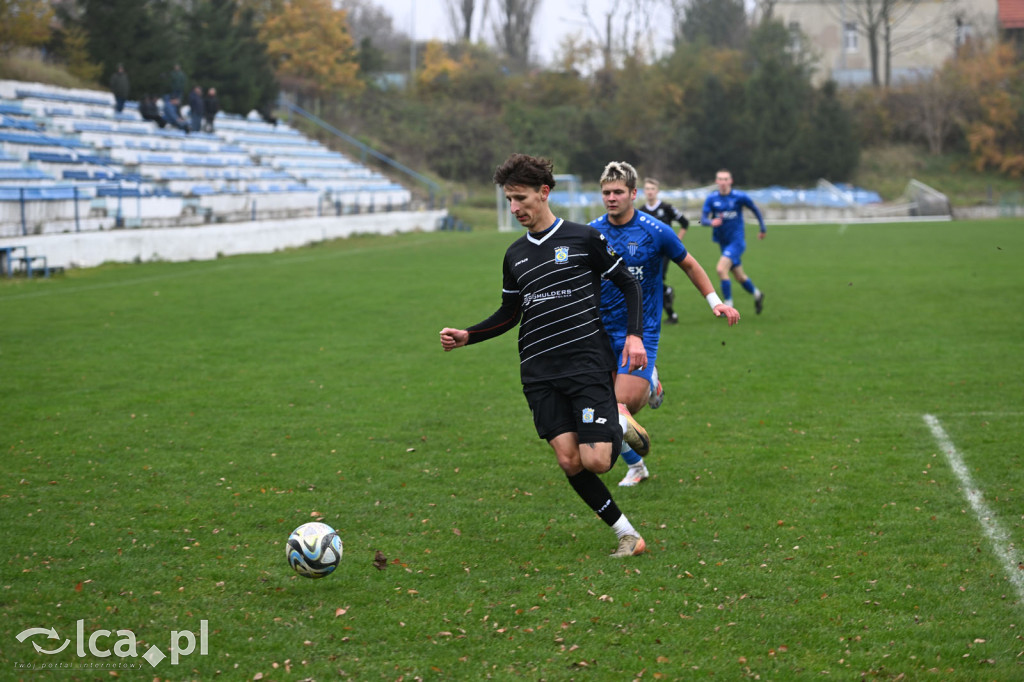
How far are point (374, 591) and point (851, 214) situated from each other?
165ft

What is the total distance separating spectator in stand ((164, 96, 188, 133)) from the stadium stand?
1.77 feet

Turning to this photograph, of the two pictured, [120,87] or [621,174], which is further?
[120,87]

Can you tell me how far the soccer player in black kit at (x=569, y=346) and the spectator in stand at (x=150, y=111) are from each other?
3047 centimetres

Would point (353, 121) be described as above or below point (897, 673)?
above

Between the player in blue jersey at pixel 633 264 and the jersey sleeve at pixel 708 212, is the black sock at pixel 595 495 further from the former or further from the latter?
the jersey sleeve at pixel 708 212

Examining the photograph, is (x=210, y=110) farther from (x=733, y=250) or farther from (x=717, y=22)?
(x=717, y=22)

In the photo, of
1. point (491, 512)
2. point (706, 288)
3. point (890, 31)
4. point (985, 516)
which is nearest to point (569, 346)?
point (706, 288)

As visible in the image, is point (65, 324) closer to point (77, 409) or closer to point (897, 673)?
point (77, 409)

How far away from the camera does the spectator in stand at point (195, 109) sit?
112 ft

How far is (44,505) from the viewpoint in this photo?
624cm

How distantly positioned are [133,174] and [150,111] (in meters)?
5.25

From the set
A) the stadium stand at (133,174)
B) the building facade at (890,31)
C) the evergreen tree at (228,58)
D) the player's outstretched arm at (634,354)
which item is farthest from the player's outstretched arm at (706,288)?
the building facade at (890,31)

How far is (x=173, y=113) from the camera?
33688 millimetres

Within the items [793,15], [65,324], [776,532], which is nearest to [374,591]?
[776,532]
